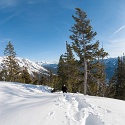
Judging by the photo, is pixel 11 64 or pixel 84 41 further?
pixel 11 64

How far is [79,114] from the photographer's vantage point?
385 inches

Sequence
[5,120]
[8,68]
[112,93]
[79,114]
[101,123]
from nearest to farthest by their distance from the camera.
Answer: [101,123]
[5,120]
[79,114]
[112,93]
[8,68]

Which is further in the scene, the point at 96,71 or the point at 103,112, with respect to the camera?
the point at 96,71

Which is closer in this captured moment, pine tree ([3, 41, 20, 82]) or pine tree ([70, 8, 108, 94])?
pine tree ([70, 8, 108, 94])

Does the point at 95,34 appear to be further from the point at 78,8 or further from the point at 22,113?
the point at 22,113

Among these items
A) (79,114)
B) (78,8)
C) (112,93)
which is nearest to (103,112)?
(79,114)

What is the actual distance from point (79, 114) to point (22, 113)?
303 cm

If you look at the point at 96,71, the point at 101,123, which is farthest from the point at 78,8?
the point at 101,123

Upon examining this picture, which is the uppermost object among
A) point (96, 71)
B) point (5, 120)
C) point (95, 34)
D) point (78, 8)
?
point (78, 8)

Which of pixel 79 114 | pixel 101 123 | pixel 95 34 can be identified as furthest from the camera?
pixel 95 34

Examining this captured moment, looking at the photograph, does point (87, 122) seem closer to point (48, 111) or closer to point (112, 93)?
point (48, 111)

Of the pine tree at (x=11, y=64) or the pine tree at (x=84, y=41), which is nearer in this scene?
the pine tree at (x=84, y=41)

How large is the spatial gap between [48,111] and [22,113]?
140 centimetres

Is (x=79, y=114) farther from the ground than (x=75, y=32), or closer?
closer
